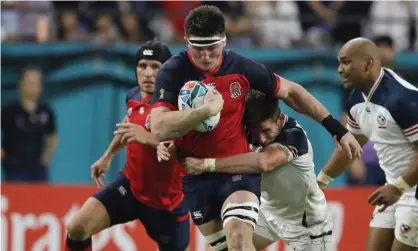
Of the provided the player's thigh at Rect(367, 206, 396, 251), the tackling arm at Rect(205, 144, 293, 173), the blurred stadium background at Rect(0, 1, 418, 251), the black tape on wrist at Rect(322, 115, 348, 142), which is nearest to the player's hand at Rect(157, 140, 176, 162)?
the tackling arm at Rect(205, 144, 293, 173)

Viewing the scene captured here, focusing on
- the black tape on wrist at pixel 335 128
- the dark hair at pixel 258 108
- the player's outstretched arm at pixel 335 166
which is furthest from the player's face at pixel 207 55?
the player's outstretched arm at pixel 335 166

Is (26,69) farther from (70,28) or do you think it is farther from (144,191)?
(144,191)

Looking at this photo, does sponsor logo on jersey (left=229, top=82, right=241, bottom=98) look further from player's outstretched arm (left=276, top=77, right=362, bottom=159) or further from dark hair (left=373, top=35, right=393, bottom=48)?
dark hair (left=373, top=35, right=393, bottom=48)

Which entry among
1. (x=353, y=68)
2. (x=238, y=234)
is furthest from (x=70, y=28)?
(x=238, y=234)

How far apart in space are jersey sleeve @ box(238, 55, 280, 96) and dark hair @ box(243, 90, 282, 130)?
3.5 inches

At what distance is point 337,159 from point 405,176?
32.6 inches

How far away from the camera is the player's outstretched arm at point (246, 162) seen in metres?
7.48

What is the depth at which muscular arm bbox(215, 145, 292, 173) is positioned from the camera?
7.51 meters

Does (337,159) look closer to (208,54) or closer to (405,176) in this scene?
(405,176)

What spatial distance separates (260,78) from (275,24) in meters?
5.71

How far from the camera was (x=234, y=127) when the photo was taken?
7629mm

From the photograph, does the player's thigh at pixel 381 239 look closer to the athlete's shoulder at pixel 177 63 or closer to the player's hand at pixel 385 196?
the player's hand at pixel 385 196

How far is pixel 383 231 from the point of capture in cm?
845

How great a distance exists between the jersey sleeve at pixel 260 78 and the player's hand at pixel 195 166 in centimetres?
73
